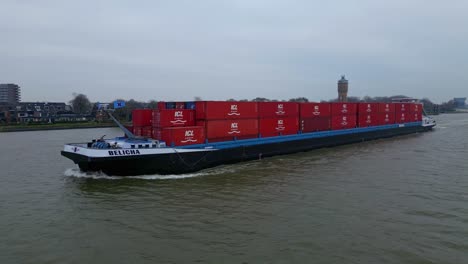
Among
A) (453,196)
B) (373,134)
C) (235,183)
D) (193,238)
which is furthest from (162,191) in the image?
(373,134)

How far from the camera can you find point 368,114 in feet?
118

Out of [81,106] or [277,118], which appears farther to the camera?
[81,106]

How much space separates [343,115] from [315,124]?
4901 millimetres

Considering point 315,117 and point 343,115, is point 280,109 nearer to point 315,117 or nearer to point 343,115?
point 315,117

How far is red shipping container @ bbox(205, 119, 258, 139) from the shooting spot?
20.5 m

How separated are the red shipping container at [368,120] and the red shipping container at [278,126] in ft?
35.3

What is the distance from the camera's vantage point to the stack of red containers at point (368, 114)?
34844mm

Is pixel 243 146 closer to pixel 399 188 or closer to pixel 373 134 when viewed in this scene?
pixel 399 188

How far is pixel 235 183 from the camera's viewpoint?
1638 centimetres

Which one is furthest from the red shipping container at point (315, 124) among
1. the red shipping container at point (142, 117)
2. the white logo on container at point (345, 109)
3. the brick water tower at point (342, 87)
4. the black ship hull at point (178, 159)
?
the brick water tower at point (342, 87)

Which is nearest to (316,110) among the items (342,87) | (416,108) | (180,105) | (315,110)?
(315,110)

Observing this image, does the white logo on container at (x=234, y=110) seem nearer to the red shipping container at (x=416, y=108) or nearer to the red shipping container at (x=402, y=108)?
the red shipping container at (x=402, y=108)

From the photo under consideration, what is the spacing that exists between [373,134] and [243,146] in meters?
19.3

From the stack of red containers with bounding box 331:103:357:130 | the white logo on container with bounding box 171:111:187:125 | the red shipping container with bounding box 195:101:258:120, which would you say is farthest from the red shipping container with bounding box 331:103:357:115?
the white logo on container with bounding box 171:111:187:125
